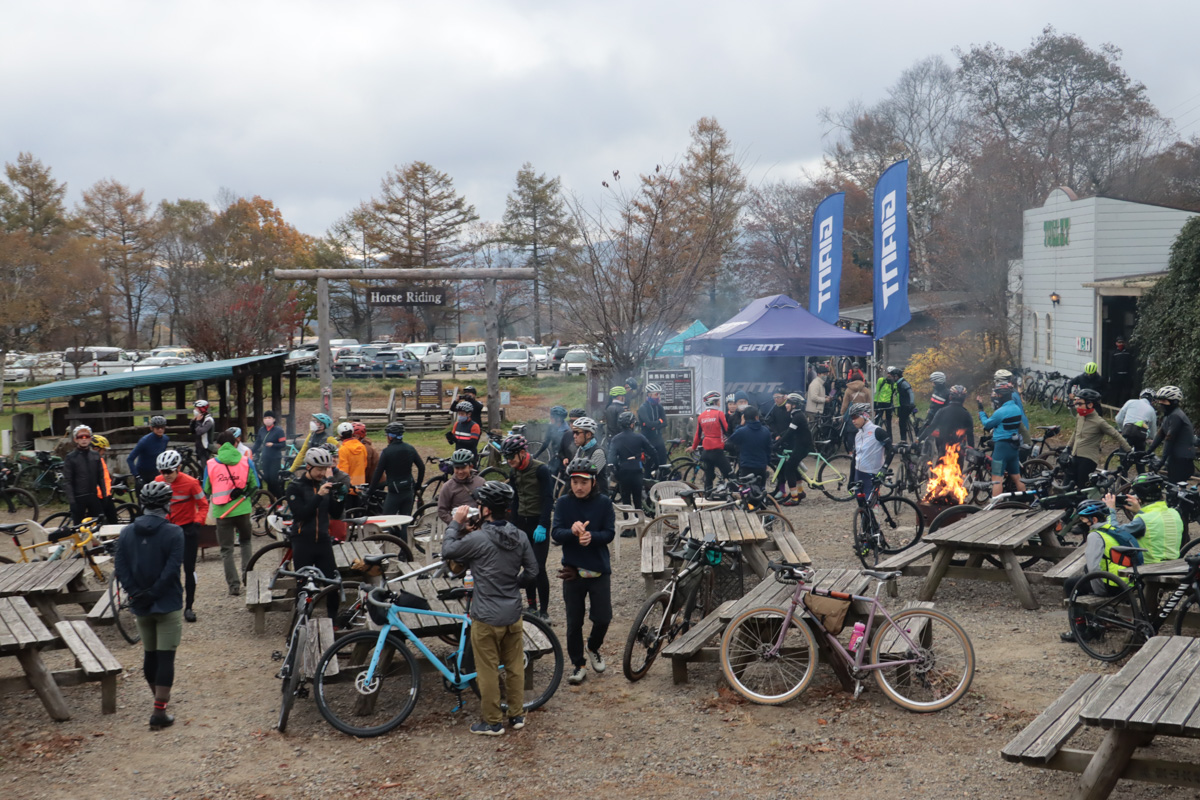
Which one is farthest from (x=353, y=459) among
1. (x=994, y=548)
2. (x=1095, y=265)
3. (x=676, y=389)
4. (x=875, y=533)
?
(x=1095, y=265)

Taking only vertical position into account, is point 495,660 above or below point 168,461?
below

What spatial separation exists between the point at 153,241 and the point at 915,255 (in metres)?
43.6

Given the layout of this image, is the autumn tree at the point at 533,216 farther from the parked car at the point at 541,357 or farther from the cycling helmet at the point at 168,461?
the cycling helmet at the point at 168,461

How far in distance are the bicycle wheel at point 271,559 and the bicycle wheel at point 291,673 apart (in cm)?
287

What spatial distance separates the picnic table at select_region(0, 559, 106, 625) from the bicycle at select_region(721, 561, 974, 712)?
19.2ft

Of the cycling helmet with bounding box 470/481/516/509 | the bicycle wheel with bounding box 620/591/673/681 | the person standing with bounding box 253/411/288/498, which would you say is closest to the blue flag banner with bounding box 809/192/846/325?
the person standing with bounding box 253/411/288/498

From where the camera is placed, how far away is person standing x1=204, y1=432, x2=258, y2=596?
9797mm

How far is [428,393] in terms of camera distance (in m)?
28.4

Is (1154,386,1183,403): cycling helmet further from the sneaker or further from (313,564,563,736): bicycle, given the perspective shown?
the sneaker

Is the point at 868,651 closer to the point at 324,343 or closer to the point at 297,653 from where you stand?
the point at 297,653

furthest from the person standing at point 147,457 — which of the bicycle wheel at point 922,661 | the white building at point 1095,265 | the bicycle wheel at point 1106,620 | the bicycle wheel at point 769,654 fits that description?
the white building at point 1095,265

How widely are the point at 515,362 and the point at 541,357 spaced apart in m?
2.08

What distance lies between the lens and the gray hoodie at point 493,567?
6.28 meters

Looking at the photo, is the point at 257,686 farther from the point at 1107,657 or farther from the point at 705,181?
the point at 705,181
